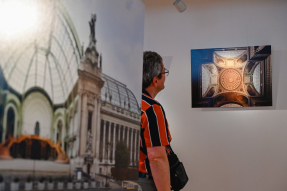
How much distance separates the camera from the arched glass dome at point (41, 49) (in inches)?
34.3

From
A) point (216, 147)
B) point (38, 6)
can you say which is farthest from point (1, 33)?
point (216, 147)

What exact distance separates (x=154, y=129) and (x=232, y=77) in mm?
2062

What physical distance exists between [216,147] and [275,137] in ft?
2.07

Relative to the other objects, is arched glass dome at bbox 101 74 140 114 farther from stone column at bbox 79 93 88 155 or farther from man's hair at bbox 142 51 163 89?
man's hair at bbox 142 51 163 89

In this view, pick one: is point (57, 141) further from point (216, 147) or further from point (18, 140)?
point (216, 147)

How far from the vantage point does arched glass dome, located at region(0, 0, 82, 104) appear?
2.86ft

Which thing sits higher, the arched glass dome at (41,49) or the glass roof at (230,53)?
the glass roof at (230,53)

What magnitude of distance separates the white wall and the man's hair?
65.2 inches

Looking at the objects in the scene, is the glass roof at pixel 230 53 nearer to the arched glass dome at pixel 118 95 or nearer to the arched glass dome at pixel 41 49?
the arched glass dome at pixel 118 95

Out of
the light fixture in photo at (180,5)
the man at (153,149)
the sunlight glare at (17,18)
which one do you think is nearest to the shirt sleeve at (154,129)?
the man at (153,149)

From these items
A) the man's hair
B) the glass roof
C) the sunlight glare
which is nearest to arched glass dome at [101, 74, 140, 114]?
the sunlight glare

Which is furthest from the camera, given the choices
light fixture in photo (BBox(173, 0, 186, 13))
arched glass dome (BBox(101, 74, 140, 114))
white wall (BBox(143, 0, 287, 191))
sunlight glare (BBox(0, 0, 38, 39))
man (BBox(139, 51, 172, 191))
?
light fixture in photo (BBox(173, 0, 186, 13))

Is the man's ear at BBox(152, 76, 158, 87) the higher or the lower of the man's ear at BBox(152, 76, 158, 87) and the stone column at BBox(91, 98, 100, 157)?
the higher

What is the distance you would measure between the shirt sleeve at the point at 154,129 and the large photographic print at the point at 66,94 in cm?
39
